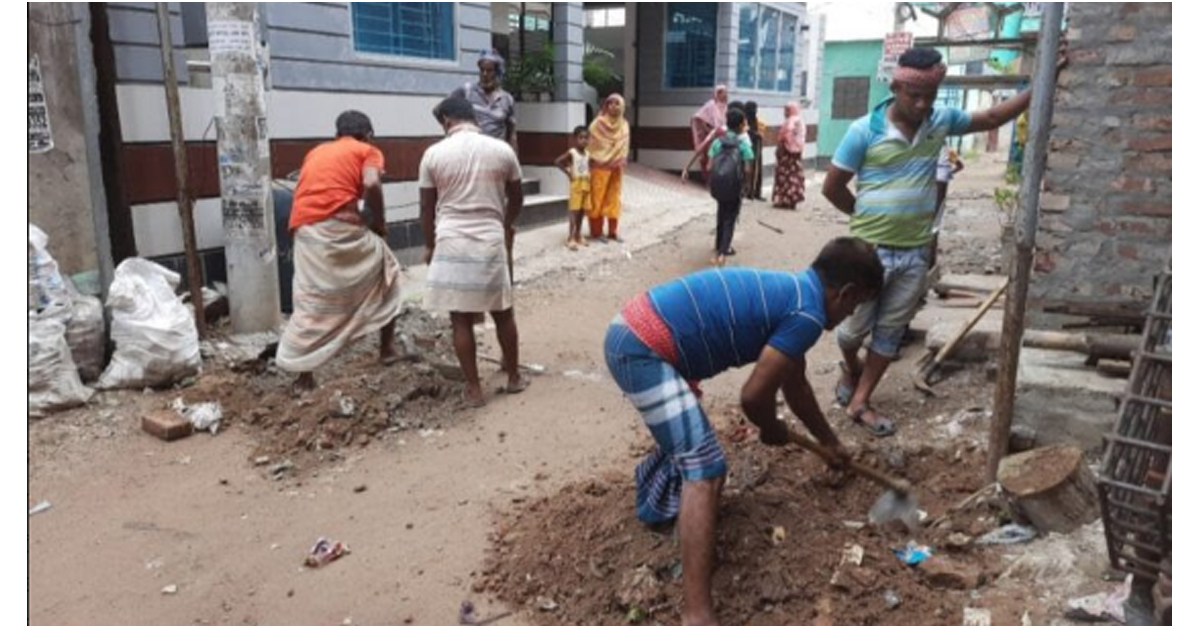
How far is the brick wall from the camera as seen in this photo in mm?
3264

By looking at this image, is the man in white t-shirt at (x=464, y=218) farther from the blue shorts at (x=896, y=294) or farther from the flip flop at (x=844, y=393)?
the blue shorts at (x=896, y=294)

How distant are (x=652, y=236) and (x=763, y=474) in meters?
7.06

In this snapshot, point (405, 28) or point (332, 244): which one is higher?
point (405, 28)

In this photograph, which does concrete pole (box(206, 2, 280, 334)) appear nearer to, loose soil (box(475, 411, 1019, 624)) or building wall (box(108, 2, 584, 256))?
building wall (box(108, 2, 584, 256))

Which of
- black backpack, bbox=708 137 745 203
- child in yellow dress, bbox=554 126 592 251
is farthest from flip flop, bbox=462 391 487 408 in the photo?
child in yellow dress, bbox=554 126 592 251

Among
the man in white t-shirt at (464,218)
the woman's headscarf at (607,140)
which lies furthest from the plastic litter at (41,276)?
the woman's headscarf at (607,140)

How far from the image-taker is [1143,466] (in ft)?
8.10

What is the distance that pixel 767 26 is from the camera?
16438mm

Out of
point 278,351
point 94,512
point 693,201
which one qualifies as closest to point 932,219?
point 278,351

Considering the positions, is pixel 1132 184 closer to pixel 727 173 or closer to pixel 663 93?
pixel 727 173

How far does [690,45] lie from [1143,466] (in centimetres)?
1329

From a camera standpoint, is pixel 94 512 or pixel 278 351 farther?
pixel 278 351

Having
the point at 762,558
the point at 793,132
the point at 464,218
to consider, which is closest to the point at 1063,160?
the point at 762,558

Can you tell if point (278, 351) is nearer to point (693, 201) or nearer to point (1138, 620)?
point (1138, 620)
